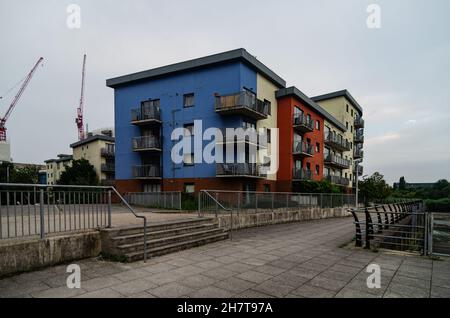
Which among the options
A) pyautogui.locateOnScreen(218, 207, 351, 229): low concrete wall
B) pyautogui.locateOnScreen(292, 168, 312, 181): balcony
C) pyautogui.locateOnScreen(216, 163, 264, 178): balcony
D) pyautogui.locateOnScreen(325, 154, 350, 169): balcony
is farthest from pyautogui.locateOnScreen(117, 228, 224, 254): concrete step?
pyautogui.locateOnScreen(325, 154, 350, 169): balcony

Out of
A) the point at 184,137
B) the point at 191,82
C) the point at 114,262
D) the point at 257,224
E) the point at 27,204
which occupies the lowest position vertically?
the point at 257,224

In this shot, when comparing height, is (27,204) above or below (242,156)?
below

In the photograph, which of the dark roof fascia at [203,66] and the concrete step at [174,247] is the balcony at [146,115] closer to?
the dark roof fascia at [203,66]

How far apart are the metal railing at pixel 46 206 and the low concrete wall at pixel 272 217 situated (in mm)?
4744

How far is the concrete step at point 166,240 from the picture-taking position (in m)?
6.07

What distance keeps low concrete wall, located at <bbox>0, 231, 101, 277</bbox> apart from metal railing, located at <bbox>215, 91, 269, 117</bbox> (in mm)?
15576

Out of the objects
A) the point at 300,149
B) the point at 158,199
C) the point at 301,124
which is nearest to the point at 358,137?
the point at 300,149

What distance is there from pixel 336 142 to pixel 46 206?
3530 centimetres

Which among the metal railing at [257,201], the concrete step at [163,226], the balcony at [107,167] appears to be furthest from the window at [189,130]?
the balcony at [107,167]
